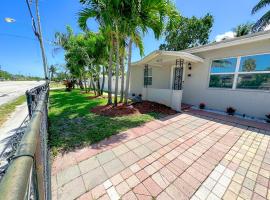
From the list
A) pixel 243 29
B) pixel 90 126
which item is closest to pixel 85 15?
pixel 90 126

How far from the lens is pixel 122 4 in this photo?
5.64 metres

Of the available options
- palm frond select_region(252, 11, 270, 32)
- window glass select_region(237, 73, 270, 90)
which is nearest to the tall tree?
palm frond select_region(252, 11, 270, 32)

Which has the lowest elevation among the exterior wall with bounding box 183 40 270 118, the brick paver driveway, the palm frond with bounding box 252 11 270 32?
the brick paver driveway

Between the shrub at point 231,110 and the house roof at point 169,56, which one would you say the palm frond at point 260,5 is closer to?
the house roof at point 169,56

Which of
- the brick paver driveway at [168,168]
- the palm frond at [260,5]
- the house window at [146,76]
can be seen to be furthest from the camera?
the palm frond at [260,5]

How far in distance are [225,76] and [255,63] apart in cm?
125

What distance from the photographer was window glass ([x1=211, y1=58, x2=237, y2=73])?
6.62 metres

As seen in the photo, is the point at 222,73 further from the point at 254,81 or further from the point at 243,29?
the point at 243,29

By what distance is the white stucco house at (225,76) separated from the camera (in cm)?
578

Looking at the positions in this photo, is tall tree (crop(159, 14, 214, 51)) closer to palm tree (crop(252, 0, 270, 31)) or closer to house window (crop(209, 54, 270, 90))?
palm tree (crop(252, 0, 270, 31))

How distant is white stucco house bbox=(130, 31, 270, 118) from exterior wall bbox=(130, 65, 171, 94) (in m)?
0.62

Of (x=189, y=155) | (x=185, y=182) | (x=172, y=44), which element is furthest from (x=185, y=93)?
(x=172, y=44)

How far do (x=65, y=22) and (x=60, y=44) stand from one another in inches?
108

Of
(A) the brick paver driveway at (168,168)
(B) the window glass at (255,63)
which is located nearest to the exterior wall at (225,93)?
(B) the window glass at (255,63)
